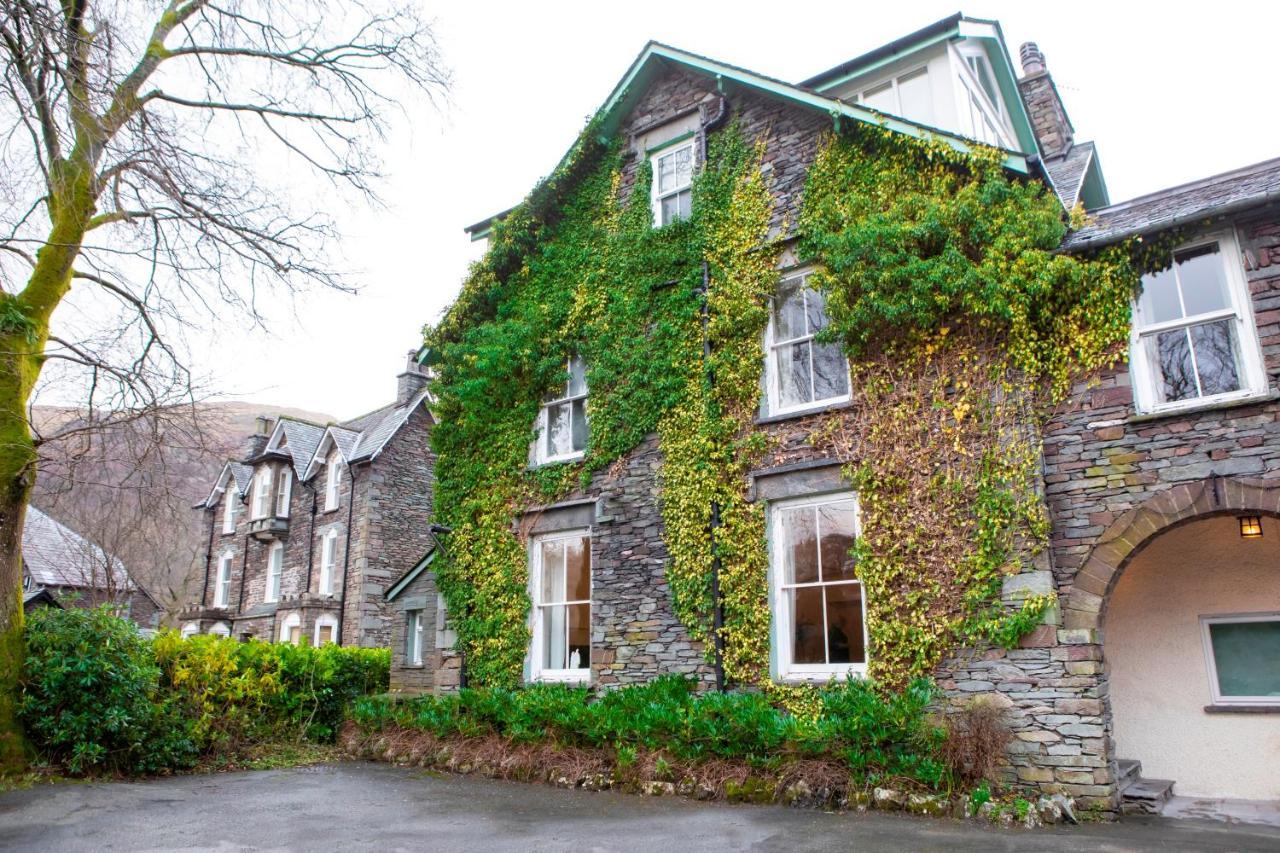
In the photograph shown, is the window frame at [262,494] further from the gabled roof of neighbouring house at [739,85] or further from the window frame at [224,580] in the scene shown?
the gabled roof of neighbouring house at [739,85]

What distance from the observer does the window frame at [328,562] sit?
2542 cm

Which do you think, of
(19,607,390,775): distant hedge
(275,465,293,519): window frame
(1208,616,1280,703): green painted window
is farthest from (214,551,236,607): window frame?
(1208,616,1280,703): green painted window

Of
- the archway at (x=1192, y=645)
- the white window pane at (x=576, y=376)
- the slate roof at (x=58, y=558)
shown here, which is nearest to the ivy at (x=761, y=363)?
the white window pane at (x=576, y=376)

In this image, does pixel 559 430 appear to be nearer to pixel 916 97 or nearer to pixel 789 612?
pixel 789 612

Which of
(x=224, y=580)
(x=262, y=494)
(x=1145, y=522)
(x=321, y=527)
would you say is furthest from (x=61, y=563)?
(x=1145, y=522)

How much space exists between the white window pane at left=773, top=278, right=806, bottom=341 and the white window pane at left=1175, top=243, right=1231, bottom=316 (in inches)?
170

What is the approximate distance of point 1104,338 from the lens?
900 cm

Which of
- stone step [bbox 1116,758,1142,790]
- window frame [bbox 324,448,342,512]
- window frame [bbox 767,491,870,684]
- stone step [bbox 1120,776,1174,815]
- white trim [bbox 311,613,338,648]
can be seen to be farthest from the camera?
window frame [bbox 324,448,342,512]

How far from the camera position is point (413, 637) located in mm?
16875

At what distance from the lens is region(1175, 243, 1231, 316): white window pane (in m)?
8.86

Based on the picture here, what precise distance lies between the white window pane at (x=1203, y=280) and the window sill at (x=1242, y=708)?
4.28m

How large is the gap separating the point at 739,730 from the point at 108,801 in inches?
271

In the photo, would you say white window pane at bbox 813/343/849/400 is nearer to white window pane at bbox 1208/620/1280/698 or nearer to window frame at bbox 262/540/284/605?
white window pane at bbox 1208/620/1280/698

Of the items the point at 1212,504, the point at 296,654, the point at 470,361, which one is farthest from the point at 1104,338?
the point at 296,654
